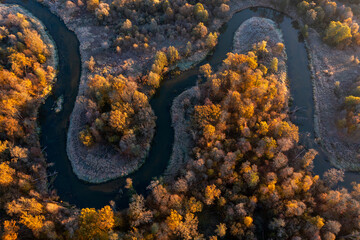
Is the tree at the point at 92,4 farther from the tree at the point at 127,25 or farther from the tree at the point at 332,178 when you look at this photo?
the tree at the point at 332,178

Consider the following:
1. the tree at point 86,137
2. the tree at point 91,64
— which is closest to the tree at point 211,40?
the tree at point 91,64

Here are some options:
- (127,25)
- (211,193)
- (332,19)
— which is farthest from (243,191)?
(332,19)

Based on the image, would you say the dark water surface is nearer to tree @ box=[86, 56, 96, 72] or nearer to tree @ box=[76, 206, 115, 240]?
tree @ box=[86, 56, 96, 72]

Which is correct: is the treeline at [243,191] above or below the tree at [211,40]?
below

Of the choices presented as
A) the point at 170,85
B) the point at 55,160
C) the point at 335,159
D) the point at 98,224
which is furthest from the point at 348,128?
the point at 55,160

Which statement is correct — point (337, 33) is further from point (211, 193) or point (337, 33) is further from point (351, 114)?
point (211, 193)

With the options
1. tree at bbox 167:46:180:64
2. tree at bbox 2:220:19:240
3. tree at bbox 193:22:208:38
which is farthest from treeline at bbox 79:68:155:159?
tree at bbox 193:22:208:38
